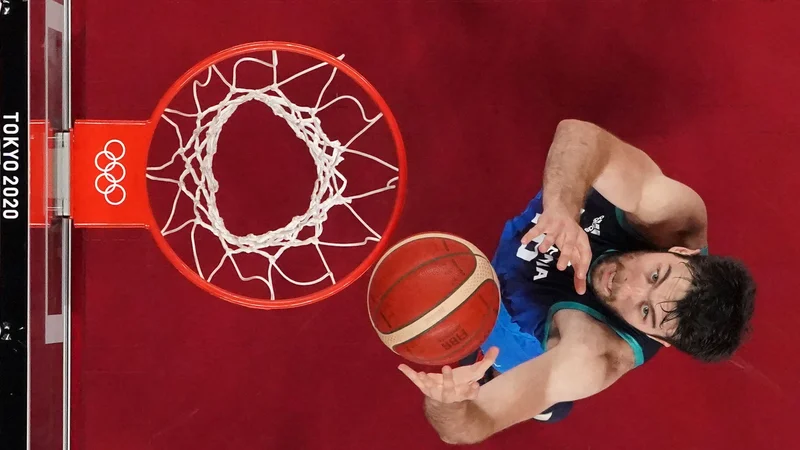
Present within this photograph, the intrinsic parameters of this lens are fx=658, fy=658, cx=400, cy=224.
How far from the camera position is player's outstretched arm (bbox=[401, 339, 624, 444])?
1.32 meters

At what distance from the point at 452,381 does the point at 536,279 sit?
22.5 inches

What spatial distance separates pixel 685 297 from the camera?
1497mm

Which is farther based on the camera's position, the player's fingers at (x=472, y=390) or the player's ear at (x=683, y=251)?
the player's ear at (x=683, y=251)

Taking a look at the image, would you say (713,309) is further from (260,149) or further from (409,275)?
(260,149)

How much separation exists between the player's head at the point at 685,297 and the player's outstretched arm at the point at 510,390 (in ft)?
0.51

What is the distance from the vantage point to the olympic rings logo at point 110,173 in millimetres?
1719

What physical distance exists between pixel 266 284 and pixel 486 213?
747mm

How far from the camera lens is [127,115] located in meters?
2.10

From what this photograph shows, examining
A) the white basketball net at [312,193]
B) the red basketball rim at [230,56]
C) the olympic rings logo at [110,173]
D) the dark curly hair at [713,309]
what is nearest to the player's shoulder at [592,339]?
the dark curly hair at [713,309]

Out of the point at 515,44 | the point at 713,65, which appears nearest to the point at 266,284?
the point at 515,44

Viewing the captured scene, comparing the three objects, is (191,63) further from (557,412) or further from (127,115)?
(557,412)

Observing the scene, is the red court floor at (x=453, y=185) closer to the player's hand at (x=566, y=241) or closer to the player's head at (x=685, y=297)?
the player's head at (x=685, y=297)

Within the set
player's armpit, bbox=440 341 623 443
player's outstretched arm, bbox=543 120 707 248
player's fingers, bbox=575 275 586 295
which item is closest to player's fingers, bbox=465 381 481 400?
player's armpit, bbox=440 341 623 443

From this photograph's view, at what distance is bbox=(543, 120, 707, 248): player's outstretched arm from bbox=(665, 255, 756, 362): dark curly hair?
0.49 feet
